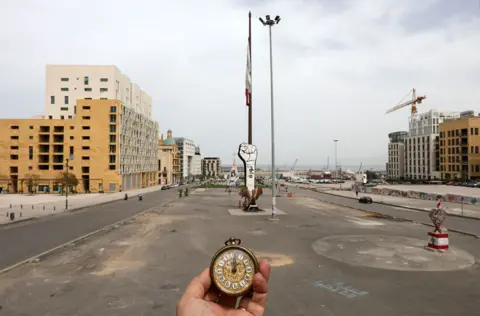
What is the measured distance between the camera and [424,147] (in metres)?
145

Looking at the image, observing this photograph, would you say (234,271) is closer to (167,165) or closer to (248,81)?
(248,81)

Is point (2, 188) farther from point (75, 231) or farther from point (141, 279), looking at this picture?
point (141, 279)

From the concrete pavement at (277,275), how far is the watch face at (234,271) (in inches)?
284

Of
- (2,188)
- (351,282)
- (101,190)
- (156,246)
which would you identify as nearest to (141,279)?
(156,246)

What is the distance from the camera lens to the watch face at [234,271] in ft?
14.6

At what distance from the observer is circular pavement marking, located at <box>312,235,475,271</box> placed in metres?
16.8

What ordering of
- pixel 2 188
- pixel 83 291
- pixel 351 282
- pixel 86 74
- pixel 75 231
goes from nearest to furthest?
pixel 83 291 → pixel 351 282 → pixel 75 231 → pixel 2 188 → pixel 86 74

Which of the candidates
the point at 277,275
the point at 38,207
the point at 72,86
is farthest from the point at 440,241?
the point at 72,86

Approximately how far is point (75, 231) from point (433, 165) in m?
146

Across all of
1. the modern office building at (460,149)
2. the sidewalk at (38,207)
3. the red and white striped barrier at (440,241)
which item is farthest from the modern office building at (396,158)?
the red and white striped barrier at (440,241)

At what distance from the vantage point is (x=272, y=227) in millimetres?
28797

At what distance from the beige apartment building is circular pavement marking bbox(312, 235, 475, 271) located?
2892 inches

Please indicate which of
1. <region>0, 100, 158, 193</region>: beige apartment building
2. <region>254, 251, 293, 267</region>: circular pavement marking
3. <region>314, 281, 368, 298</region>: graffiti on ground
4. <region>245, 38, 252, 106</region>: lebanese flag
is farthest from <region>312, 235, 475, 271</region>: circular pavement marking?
<region>0, 100, 158, 193</region>: beige apartment building

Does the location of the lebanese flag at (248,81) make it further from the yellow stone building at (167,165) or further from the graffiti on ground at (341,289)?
the yellow stone building at (167,165)
